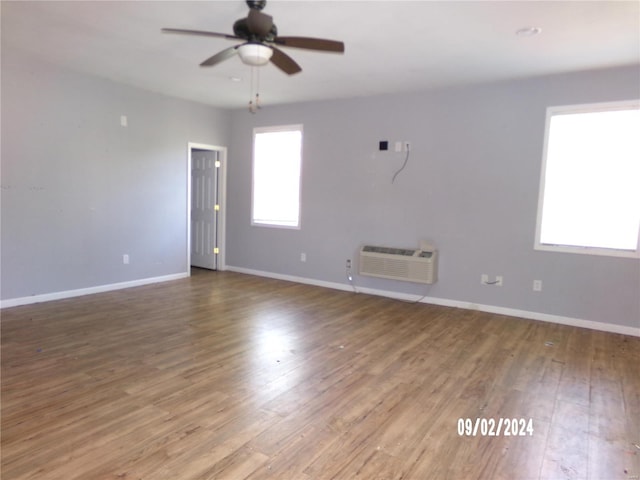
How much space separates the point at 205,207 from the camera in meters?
6.91

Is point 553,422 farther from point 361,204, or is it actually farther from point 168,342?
point 361,204

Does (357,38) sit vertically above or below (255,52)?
above

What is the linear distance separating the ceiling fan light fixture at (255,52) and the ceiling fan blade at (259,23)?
0.25ft

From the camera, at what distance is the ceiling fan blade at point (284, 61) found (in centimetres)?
279

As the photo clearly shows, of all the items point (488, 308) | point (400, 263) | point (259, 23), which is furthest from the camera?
point (400, 263)

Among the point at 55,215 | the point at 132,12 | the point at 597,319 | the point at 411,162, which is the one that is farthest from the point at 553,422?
the point at 55,215

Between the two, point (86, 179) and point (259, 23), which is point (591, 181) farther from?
point (86, 179)

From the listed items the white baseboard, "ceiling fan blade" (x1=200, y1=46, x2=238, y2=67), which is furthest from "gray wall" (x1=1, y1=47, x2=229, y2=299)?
"ceiling fan blade" (x1=200, y1=46, x2=238, y2=67)

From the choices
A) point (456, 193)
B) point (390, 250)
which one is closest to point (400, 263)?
point (390, 250)

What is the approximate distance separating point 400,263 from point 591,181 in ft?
7.20

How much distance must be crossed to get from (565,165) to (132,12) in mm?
4268

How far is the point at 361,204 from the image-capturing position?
219 inches

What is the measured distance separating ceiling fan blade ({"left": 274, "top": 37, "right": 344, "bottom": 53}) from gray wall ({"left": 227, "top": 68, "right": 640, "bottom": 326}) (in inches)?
104
